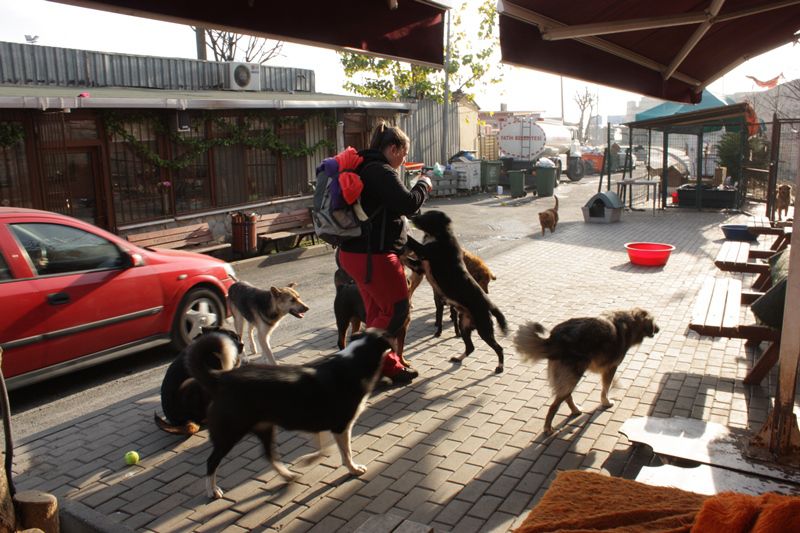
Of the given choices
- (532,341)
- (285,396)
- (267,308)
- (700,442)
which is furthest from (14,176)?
(700,442)

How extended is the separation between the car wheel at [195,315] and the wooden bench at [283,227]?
706cm

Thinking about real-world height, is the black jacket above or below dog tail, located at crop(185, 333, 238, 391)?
above

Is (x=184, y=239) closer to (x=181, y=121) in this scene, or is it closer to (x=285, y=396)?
(x=181, y=121)

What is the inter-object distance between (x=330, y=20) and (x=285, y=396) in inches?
89.3

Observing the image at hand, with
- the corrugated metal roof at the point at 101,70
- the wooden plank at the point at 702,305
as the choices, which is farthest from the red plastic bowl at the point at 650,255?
the corrugated metal roof at the point at 101,70

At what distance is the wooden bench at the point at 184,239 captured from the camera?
44.4ft

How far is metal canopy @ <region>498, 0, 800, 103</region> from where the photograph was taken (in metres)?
4.34

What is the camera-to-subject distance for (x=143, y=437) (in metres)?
5.46

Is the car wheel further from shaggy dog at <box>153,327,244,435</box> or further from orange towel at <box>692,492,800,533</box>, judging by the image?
orange towel at <box>692,492,800,533</box>

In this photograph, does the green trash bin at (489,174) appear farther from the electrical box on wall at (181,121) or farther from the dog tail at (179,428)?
the dog tail at (179,428)

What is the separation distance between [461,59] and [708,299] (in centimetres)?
2778

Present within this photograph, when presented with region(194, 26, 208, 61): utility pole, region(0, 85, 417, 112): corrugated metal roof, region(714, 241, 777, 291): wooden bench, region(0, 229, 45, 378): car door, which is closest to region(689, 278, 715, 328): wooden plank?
region(714, 241, 777, 291): wooden bench

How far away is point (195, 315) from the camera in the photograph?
25.8ft

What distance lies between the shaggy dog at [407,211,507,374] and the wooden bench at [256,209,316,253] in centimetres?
919
